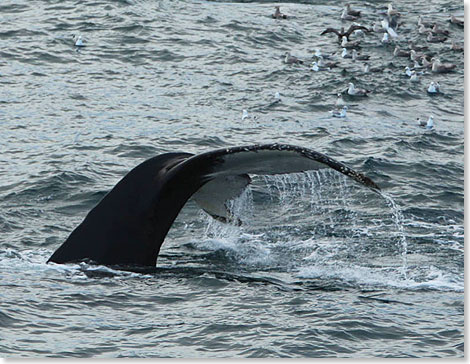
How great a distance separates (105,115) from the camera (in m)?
17.0

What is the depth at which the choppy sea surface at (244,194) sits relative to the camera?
26.7 feet

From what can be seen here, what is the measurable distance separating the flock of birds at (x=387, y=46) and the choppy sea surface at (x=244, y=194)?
19 cm

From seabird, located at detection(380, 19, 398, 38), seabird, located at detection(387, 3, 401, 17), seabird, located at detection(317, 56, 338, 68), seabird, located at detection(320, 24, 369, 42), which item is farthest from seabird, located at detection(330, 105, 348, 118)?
seabird, located at detection(387, 3, 401, 17)

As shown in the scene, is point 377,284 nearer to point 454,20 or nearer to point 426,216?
point 426,216

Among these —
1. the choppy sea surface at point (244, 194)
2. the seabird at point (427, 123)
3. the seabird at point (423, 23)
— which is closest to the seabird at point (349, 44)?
the choppy sea surface at point (244, 194)

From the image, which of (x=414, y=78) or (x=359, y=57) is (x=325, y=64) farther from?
(x=414, y=78)

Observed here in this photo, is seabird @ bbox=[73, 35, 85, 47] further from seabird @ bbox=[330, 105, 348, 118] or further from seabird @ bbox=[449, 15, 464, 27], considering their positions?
seabird @ bbox=[449, 15, 464, 27]

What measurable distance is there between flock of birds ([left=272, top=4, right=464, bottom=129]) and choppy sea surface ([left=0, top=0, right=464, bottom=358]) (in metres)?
0.19

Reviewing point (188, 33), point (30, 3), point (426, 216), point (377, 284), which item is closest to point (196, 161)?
point (377, 284)

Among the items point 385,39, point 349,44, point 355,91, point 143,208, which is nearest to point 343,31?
point 385,39

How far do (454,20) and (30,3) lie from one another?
30.0 ft

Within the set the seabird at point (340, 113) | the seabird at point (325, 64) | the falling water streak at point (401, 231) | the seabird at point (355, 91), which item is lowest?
the falling water streak at point (401, 231)

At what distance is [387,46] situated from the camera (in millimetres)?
23062

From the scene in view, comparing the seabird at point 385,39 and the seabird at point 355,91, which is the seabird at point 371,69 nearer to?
the seabird at point 355,91
